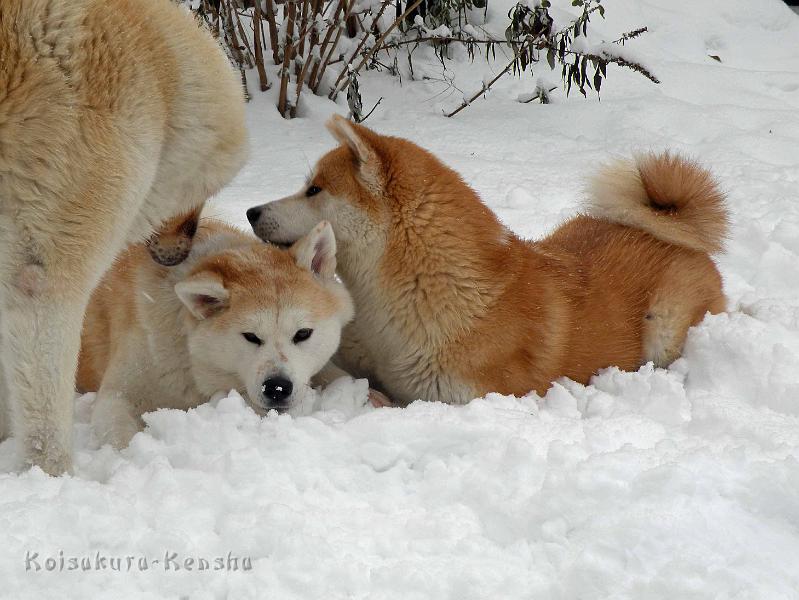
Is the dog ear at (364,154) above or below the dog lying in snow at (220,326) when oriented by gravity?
above

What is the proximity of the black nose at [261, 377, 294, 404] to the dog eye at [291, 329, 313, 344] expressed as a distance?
245 millimetres

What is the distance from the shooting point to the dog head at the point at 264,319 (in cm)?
321

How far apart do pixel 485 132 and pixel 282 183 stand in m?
2.01

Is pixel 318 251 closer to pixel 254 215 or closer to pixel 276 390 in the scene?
pixel 254 215

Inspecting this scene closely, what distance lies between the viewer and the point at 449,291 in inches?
140

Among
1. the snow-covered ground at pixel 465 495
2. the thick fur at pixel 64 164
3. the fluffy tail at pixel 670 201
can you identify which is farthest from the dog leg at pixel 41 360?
the fluffy tail at pixel 670 201

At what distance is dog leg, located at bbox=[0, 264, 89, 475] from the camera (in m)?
2.65

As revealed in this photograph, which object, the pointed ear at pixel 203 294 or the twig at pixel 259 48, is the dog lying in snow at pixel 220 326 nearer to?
the pointed ear at pixel 203 294

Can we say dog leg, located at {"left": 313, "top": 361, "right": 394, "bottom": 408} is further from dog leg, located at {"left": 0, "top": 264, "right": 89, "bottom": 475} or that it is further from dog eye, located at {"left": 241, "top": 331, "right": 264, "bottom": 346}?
dog leg, located at {"left": 0, "top": 264, "right": 89, "bottom": 475}

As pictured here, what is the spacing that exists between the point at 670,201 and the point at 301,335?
6.60 ft

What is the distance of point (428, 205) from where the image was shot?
3.57 meters

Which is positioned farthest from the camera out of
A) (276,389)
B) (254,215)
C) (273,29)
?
(273,29)

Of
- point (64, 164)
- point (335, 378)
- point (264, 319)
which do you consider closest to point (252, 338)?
point (264, 319)

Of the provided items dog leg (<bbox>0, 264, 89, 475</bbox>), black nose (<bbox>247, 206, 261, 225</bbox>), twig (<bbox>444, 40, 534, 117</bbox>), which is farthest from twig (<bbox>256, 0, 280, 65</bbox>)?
dog leg (<bbox>0, 264, 89, 475</bbox>)
